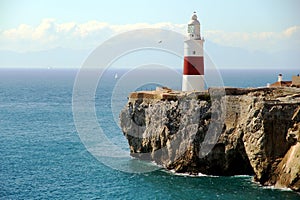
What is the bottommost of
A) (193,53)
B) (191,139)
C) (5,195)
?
(5,195)

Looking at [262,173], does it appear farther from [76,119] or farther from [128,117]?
[76,119]

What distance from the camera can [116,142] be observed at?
5084 cm

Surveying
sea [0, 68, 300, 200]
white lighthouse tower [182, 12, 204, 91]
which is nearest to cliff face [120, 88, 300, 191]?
sea [0, 68, 300, 200]

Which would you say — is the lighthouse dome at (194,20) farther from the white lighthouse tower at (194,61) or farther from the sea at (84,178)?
the sea at (84,178)

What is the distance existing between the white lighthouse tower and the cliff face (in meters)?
4.18

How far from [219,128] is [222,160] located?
263cm

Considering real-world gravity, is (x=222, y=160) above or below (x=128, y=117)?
below

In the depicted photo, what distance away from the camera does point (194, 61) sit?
45.2 metres

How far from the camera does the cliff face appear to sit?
34500 millimetres

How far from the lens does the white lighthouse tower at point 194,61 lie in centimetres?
4516

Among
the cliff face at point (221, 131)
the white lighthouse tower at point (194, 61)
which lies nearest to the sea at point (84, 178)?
the cliff face at point (221, 131)

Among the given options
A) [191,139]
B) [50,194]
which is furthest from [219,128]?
[50,194]

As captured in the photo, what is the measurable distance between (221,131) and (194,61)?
9.73 metres

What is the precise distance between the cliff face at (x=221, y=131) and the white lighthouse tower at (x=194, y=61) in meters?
4.18
